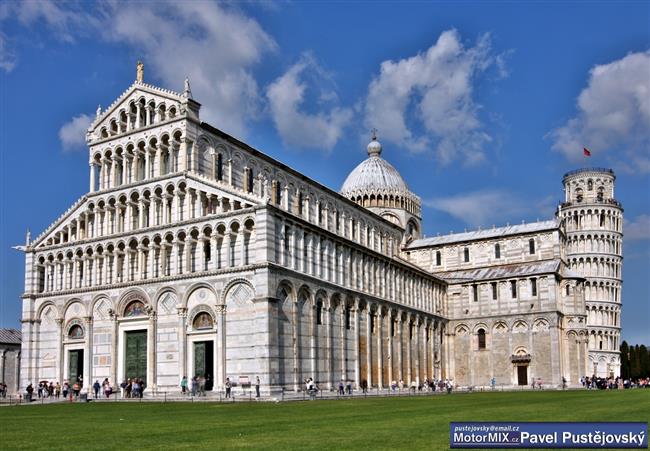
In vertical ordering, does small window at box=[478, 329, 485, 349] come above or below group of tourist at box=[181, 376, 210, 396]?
above

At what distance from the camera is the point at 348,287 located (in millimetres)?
58812

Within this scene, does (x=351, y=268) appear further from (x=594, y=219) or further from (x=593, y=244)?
(x=594, y=219)

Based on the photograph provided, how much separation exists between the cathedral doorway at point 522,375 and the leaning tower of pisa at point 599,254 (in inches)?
1358

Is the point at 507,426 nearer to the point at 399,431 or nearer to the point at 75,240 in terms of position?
the point at 399,431

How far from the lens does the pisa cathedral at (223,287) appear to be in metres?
49.3

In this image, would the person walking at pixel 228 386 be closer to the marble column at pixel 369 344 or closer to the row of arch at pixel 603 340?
the marble column at pixel 369 344

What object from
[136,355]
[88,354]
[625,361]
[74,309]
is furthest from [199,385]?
[625,361]

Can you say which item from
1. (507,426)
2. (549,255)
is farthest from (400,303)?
(507,426)

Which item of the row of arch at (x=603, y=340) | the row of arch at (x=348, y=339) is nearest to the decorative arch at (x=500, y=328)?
the row of arch at (x=348, y=339)

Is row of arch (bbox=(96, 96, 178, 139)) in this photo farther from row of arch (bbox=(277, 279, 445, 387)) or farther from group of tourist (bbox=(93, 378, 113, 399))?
group of tourist (bbox=(93, 378, 113, 399))

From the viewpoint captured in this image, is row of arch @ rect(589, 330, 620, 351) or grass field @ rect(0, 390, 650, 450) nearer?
grass field @ rect(0, 390, 650, 450)

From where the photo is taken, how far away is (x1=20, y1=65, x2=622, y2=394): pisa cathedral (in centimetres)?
4934

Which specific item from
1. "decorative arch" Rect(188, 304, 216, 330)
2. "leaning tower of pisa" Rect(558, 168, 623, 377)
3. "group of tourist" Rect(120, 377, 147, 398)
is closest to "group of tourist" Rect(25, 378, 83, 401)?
"group of tourist" Rect(120, 377, 147, 398)

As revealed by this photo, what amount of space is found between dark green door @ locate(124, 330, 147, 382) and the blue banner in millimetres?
40456
